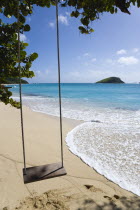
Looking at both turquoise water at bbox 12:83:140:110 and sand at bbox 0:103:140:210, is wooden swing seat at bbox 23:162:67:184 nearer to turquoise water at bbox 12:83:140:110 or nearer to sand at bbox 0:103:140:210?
sand at bbox 0:103:140:210

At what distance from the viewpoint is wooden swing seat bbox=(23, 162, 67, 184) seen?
249 cm

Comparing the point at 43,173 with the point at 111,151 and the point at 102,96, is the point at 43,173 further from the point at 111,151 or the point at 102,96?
the point at 102,96

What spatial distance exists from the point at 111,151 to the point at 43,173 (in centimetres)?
319

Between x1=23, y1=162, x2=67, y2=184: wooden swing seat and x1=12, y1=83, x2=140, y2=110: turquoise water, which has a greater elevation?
x1=12, y1=83, x2=140, y2=110: turquoise water

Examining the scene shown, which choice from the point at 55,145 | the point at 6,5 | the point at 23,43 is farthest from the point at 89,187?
the point at 6,5

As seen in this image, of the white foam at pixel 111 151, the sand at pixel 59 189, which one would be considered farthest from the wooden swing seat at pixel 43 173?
the white foam at pixel 111 151

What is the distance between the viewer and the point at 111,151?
5.24 meters

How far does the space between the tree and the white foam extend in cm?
281

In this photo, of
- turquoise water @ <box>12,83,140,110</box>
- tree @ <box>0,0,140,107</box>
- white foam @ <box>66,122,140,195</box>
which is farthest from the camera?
turquoise water @ <box>12,83,140,110</box>

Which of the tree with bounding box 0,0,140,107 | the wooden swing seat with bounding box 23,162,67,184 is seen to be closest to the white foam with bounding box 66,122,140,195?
the wooden swing seat with bounding box 23,162,67,184

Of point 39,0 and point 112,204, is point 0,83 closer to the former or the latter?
point 39,0

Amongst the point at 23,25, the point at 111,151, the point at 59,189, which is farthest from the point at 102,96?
the point at 23,25

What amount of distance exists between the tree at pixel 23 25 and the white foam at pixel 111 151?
2.81 meters

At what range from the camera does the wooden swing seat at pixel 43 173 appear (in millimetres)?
2492
